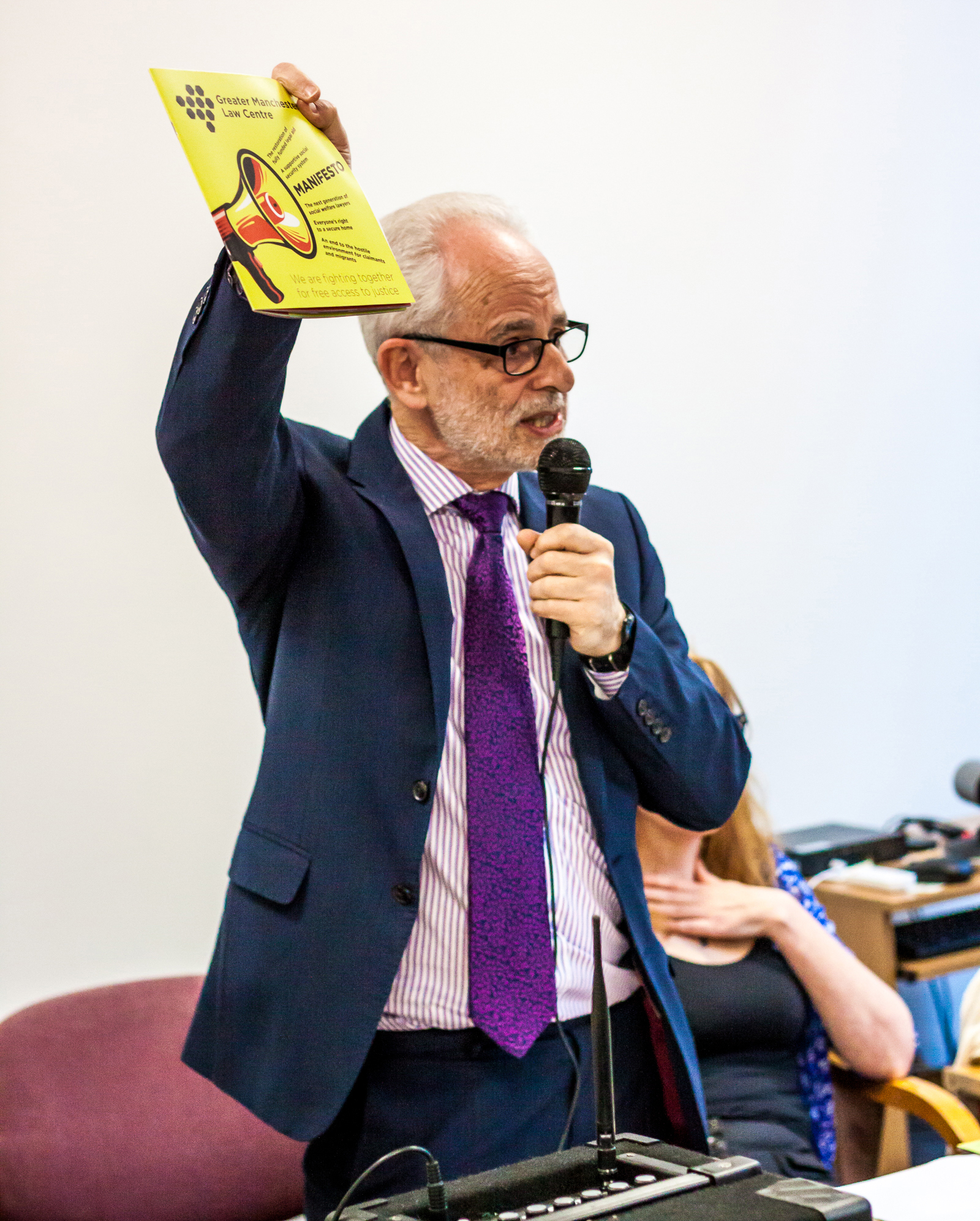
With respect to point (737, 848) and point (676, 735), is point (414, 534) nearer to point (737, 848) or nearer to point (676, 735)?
point (676, 735)

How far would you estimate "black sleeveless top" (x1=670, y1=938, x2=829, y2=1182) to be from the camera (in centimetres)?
195

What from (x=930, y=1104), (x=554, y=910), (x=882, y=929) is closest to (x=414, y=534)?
(x=554, y=910)

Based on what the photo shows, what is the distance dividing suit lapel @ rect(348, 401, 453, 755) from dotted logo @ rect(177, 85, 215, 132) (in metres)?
0.47

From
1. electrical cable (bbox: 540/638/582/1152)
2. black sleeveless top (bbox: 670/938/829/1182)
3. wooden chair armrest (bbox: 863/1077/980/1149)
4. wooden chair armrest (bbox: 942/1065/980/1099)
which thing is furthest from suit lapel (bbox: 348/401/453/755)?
wooden chair armrest (bbox: 863/1077/980/1149)

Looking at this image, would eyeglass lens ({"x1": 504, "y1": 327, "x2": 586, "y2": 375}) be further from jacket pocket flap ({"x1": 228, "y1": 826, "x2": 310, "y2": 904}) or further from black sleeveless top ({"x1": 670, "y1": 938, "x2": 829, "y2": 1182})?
black sleeveless top ({"x1": 670, "y1": 938, "x2": 829, "y2": 1182})

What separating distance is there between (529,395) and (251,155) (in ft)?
1.44

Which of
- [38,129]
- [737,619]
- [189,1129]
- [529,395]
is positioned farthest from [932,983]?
[38,129]

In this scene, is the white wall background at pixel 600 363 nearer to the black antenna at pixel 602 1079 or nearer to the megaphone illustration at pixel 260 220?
the megaphone illustration at pixel 260 220

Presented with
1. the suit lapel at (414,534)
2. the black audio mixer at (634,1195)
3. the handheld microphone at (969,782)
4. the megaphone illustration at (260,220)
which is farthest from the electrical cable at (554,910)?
the handheld microphone at (969,782)

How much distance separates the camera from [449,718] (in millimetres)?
1326

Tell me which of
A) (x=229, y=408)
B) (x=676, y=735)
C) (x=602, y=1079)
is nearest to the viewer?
(x=602, y=1079)

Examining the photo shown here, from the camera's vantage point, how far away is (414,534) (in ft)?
4.39

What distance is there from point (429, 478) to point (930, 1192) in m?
0.91

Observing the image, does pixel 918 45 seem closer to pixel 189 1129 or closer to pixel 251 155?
pixel 251 155
